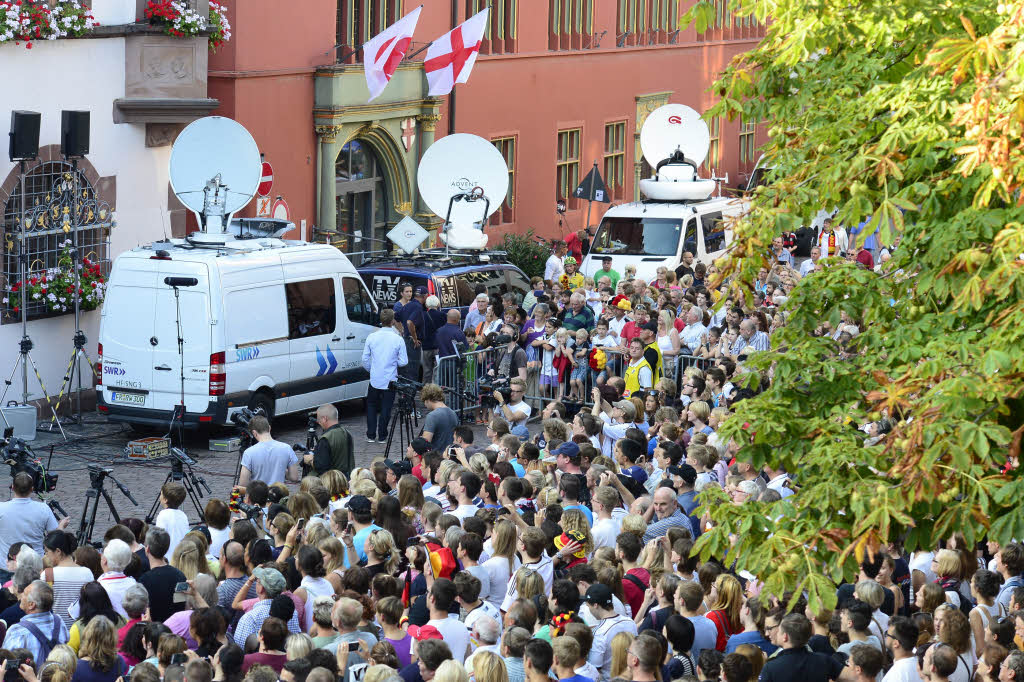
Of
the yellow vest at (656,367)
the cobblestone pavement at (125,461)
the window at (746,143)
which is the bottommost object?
the cobblestone pavement at (125,461)

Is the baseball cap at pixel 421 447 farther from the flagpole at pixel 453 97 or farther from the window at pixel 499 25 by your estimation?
the window at pixel 499 25

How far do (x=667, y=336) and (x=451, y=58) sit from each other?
9267 mm

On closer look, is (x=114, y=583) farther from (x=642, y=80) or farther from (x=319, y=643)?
(x=642, y=80)

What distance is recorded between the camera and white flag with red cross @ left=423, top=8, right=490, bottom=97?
2555 centimetres

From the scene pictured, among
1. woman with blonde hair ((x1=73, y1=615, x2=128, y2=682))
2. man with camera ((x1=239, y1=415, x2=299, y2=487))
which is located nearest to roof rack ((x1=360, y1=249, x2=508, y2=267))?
man with camera ((x1=239, y1=415, x2=299, y2=487))

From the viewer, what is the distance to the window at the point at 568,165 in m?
35.2

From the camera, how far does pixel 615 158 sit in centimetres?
3775

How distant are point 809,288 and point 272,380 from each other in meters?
11.0

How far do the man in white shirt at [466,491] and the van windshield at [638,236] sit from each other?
1489 centimetres

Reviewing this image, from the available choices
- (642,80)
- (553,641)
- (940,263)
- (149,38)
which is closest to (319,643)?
(553,641)

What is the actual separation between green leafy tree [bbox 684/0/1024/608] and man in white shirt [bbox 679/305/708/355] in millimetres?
10259

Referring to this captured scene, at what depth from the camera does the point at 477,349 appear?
19.4m

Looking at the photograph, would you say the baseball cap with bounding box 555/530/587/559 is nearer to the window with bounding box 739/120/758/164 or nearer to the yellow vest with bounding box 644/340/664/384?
the yellow vest with bounding box 644/340/664/384

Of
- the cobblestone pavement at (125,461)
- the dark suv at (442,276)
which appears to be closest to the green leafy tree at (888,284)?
the cobblestone pavement at (125,461)
